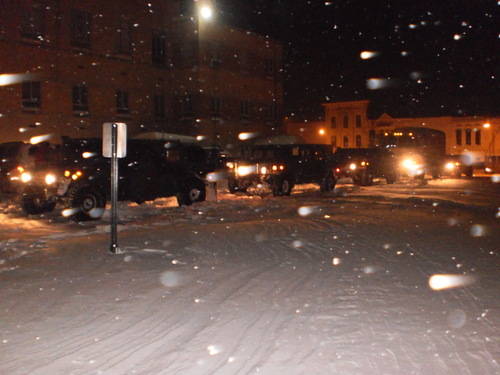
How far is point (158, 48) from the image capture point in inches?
1468

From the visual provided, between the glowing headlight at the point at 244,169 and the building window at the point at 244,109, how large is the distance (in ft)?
69.5

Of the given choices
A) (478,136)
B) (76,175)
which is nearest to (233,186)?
(76,175)

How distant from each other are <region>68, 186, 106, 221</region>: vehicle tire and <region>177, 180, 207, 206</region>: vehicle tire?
347 cm

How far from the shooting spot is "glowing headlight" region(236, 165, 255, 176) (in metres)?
22.1

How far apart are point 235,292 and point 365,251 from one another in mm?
3641

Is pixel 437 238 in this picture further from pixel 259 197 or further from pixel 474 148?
pixel 474 148

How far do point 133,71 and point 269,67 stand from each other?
43.4 ft

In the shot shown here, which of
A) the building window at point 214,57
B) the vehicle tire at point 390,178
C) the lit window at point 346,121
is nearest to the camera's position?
the vehicle tire at point 390,178

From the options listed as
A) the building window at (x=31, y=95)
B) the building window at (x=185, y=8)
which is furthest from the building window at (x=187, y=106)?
the building window at (x=31, y=95)

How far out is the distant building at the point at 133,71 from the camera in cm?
2912

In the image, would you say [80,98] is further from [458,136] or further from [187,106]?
[458,136]

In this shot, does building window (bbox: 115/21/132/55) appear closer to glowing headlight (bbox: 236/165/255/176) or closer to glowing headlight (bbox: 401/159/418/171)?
glowing headlight (bbox: 236/165/255/176)

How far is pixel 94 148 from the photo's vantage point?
16.7m

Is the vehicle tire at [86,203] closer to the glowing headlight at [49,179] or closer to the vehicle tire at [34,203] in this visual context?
the glowing headlight at [49,179]
